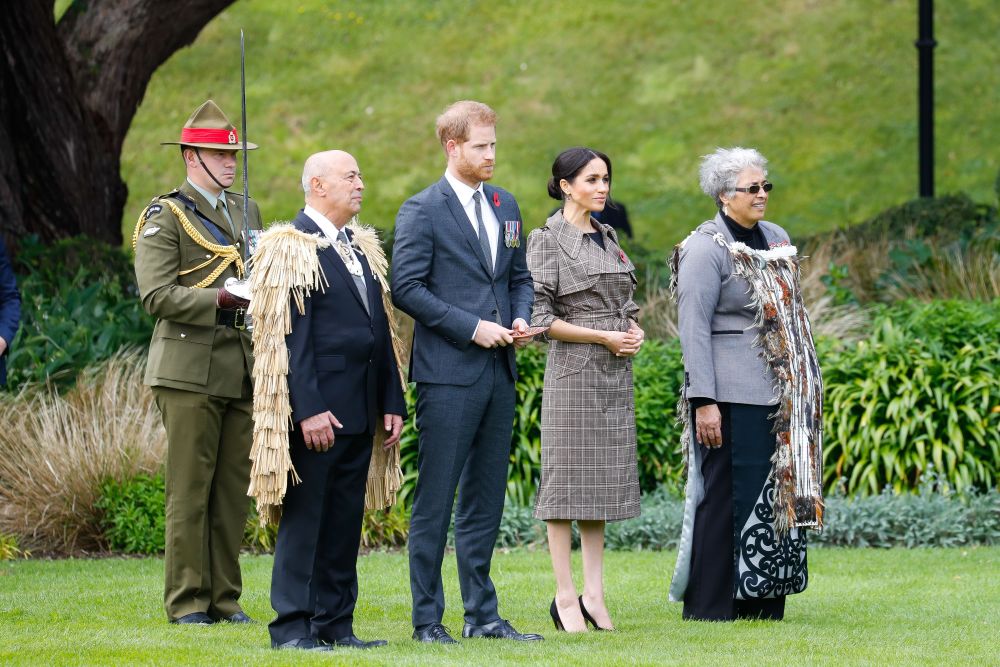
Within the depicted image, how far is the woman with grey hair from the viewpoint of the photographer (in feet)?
22.0

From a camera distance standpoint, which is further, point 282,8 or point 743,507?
point 282,8

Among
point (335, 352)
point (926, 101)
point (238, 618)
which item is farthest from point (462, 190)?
point (926, 101)

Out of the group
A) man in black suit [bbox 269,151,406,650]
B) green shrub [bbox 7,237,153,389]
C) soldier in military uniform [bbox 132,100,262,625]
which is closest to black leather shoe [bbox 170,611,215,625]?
soldier in military uniform [bbox 132,100,262,625]

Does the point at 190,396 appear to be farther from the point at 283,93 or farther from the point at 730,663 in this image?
the point at 283,93

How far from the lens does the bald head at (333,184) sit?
588 cm

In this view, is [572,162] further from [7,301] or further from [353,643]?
[7,301]

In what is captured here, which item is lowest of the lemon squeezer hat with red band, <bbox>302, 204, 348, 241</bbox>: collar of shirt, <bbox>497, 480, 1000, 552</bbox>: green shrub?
<bbox>497, 480, 1000, 552</bbox>: green shrub

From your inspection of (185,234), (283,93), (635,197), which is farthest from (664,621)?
(283,93)

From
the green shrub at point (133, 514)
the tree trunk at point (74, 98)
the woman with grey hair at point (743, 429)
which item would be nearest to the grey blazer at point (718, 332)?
the woman with grey hair at point (743, 429)

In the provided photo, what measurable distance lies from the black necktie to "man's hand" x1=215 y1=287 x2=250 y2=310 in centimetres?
104

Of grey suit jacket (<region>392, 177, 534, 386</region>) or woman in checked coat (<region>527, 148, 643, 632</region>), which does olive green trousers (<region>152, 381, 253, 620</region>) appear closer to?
grey suit jacket (<region>392, 177, 534, 386</region>)

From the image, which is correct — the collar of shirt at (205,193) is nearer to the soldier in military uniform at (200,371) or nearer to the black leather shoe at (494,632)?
the soldier in military uniform at (200,371)

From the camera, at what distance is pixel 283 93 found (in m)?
27.6

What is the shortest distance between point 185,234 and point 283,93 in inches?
846
